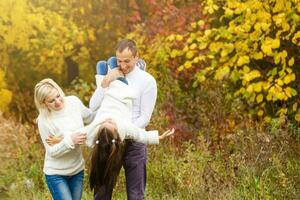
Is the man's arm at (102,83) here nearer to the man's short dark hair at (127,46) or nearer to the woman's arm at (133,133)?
the man's short dark hair at (127,46)

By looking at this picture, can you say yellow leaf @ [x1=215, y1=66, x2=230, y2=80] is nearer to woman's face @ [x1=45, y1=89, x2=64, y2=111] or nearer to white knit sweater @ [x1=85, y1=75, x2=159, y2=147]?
white knit sweater @ [x1=85, y1=75, x2=159, y2=147]

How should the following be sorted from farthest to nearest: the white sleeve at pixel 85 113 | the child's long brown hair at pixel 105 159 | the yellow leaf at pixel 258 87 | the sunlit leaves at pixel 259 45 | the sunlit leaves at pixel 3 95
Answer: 1. the sunlit leaves at pixel 3 95
2. the yellow leaf at pixel 258 87
3. the sunlit leaves at pixel 259 45
4. the white sleeve at pixel 85 113
5. the child's long brown hair at pixel 105 159

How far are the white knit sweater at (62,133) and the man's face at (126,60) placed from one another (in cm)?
46

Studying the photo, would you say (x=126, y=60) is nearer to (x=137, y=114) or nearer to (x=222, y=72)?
(x=137, y=114)

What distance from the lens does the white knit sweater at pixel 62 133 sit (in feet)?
16.6

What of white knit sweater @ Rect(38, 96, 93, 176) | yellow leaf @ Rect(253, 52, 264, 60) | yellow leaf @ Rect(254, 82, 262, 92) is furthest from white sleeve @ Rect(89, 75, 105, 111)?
yellow leaf @ Rect(253, 52, 264, 60)

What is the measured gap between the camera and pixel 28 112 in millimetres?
12773

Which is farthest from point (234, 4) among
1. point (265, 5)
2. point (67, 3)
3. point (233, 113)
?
point (67, 3)

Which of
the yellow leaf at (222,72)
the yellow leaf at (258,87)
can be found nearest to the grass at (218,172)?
the yellow leaf at (258,87)

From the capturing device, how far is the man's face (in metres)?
4.98

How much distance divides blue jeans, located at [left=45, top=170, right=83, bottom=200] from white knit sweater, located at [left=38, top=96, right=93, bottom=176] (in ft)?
0.18

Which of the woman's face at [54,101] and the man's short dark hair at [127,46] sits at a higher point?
the man's short dark hair at [127,46]

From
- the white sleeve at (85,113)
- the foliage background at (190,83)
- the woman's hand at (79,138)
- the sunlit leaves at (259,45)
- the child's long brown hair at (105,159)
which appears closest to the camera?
the child's long brown hair at (105,159)

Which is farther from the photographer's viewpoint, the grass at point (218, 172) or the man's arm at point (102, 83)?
the grass at point (218, 172)
